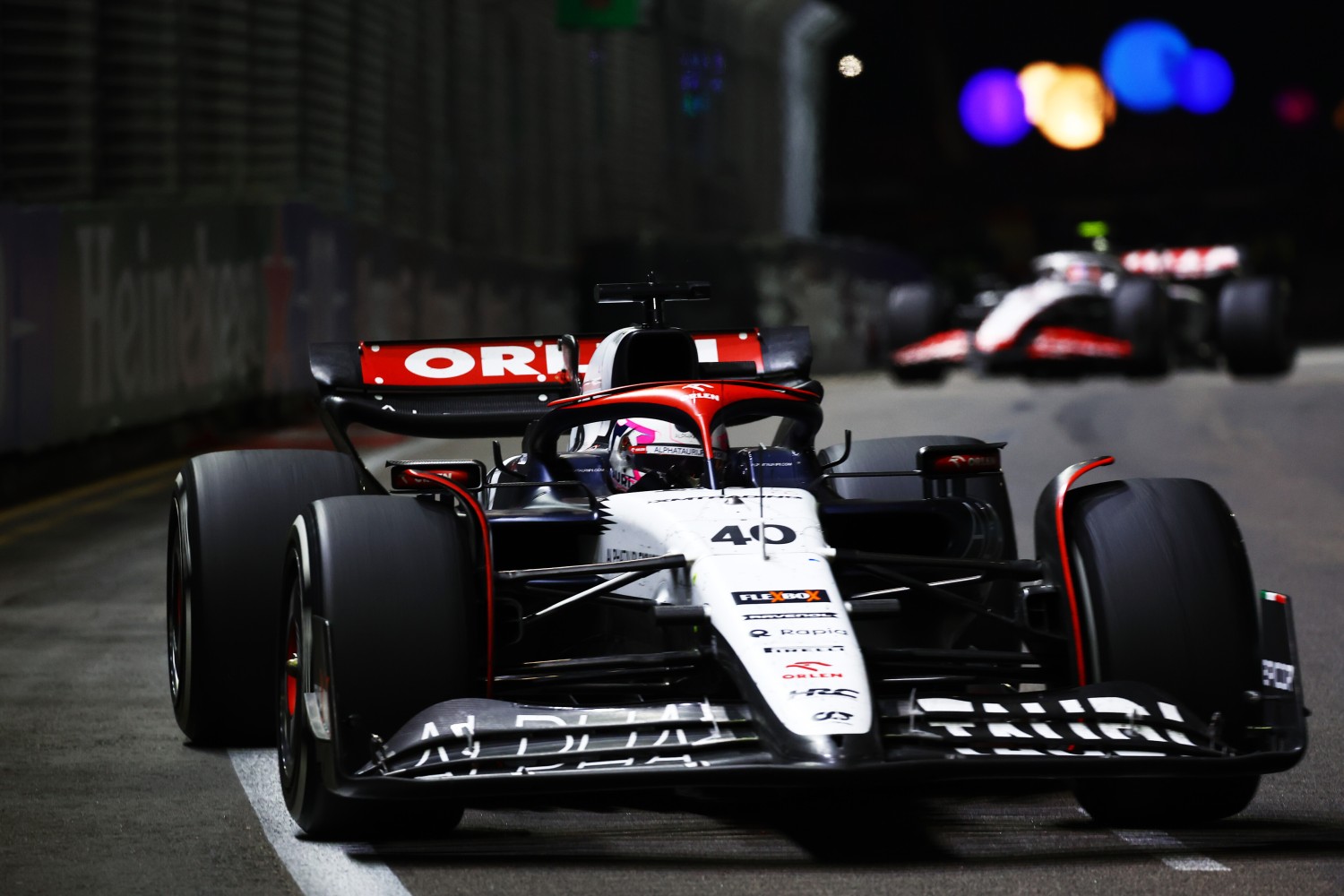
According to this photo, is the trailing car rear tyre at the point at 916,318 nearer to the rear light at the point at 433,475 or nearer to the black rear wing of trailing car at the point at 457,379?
the black rear wing of trailing car at the point at 457,379

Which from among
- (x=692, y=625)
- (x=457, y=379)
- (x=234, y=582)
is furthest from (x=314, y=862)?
(x=457, y=379)

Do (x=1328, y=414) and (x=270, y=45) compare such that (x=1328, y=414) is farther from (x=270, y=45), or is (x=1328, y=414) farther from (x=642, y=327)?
(x=642, y=327)

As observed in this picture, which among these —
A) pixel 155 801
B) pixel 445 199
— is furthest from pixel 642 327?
pixel 445 199

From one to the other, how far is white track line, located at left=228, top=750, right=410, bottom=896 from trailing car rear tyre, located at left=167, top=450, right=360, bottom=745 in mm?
528

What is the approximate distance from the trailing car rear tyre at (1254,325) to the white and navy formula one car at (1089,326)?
0.01m

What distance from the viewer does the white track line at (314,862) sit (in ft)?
18.2

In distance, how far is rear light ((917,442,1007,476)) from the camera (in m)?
7.05

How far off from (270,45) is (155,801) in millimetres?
17510

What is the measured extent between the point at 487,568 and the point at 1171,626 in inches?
69.2

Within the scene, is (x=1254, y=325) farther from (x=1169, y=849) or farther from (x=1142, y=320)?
(x=1169, y=849)

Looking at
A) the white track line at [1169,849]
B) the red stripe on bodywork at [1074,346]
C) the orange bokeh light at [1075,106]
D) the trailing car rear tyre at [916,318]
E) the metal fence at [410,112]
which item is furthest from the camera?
the orange bokeh light at [1075,106]

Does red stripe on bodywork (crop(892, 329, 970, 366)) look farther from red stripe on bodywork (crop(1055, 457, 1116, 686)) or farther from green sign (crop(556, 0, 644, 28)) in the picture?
red stripe on bodywork (crop(1055, 457, 1116, 686))

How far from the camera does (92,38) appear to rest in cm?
1984

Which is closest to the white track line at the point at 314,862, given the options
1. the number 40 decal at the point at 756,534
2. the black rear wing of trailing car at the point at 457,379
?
the number 40 decal at the point at 756,534
